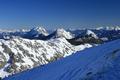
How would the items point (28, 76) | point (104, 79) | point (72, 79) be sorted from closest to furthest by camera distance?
point (104, 79)
point (72, 79)
point (28, 76)

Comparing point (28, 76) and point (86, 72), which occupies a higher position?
point (86, 72)

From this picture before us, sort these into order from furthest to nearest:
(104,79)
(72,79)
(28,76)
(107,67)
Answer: (28,76) → (72,79) → (107,67) → (104,79)

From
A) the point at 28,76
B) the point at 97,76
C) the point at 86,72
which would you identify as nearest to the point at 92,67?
the point at 86,72

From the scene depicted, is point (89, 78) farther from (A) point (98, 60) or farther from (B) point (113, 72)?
(A) point (98, 60)

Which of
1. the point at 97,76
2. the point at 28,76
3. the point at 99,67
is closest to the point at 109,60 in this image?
the point at 99,67

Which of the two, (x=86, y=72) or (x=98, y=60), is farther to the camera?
(x=98, y=60)

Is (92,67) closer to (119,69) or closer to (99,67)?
(99,67)

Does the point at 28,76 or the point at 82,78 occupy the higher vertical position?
the point at 82,78

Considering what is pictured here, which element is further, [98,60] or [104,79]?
[98,60]

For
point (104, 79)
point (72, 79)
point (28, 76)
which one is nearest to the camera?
point (104, 79)
